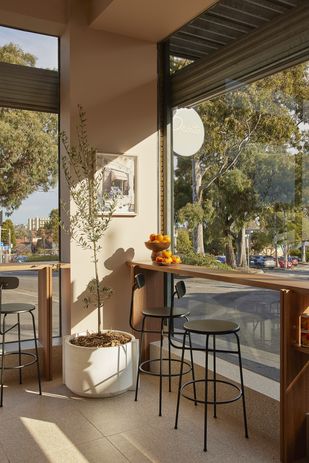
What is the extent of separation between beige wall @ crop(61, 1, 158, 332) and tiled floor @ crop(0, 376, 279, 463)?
0.80 m

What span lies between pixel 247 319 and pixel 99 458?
1395 mm

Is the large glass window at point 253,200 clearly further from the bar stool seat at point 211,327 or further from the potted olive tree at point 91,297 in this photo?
the potted olive tree at point 91,297

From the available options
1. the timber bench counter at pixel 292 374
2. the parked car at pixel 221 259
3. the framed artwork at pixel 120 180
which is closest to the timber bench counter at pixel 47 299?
the framed artwork at pixel 120 180

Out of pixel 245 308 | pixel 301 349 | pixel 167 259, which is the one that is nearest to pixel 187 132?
pixel 167 259

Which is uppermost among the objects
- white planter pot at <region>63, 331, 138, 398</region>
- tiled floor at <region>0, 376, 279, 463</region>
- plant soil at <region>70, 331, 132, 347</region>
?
plant soil at <region>70, 331, 132, 347</region>

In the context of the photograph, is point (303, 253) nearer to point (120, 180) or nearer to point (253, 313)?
point (253, 313)

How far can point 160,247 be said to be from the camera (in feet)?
13.0

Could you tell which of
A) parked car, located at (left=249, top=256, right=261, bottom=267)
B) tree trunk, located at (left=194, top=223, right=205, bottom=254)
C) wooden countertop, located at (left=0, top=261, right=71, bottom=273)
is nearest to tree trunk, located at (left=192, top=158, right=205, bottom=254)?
tree trunk, located at (left=194, top=223, right=205, bottom=254)

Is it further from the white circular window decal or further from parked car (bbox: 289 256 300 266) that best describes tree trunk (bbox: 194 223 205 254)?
parked car (bbox: 289 256 300 266)

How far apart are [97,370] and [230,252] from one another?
4.39 feet

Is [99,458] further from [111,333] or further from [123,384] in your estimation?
[111,333]

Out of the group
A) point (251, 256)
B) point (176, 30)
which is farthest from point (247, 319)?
point (176, 30)

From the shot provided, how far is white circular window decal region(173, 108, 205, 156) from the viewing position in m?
3.88

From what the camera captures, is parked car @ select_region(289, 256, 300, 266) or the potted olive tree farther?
the potted olive tree
